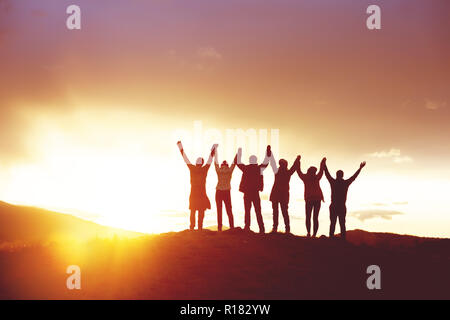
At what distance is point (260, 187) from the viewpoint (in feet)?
59.1

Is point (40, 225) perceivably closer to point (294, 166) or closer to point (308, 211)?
point (308, 211)

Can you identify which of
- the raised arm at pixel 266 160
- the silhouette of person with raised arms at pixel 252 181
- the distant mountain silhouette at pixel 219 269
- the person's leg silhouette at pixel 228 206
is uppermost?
Result: the raised arm at pixel 266 160

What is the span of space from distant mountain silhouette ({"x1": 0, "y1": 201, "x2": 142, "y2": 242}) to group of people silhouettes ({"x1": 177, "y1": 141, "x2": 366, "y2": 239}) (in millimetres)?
50293

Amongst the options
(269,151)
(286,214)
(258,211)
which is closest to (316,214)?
(286,214)

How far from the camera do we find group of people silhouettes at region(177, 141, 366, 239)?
1786 cm

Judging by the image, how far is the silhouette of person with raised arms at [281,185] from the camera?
1803cm

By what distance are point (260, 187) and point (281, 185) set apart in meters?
0.82

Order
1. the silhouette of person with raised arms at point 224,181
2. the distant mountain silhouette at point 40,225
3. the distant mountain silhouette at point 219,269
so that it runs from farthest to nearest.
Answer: the distant mountain silhouette at point 40,225 < the silhouette of person with raised arms at point 224,181 < the distant mountain silhouette at point 219,269

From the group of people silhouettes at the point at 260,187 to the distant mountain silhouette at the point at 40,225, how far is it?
50293 millimetres

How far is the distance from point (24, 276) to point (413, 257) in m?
14.5

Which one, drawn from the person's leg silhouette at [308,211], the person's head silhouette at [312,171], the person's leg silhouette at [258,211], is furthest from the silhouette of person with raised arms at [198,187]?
the person's head silhouette at [312,171]

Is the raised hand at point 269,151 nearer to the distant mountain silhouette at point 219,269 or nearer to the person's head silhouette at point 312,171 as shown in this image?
the person's head silhouette at point 312,171
